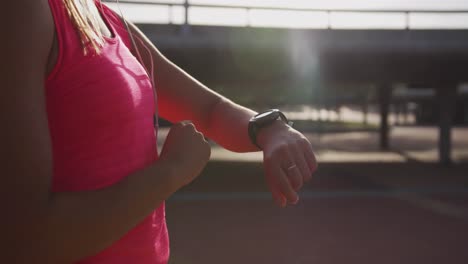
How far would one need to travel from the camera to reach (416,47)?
1260 cm

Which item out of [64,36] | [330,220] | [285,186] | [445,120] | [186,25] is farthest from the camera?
[445,120]

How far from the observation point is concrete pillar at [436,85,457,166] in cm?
1526

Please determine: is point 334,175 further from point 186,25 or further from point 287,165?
point 287,165

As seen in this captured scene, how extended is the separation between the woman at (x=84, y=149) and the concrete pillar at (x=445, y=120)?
15367 millimetres

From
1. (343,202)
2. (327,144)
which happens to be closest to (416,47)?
(343,202)

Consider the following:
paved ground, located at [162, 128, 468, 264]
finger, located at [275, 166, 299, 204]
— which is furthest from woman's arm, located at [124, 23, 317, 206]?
paved ground, located at [162, 128, 468, 264]

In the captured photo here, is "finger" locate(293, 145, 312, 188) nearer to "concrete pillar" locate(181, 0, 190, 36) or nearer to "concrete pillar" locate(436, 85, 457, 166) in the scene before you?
"concrete pillar" locate(181, 0, 190, 36)

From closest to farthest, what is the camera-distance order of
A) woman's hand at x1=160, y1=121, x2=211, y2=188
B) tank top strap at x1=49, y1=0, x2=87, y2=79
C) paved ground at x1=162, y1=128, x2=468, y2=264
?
tank top strap at x1=49, y1=0, x2=87, y2=79 → woman's hand at x1=160, y1=121, x2=211, y2=188 → paved ground at x1=162, y1=128, x2=468, y2=264

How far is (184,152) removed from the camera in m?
0.99

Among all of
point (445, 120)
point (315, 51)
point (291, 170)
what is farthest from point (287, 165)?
point (445, 120)

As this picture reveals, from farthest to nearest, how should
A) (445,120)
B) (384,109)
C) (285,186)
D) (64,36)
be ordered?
(384,109)
(445,120)
(285,186)
(64,36)

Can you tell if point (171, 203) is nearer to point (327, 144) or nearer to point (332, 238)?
point (332, 238)

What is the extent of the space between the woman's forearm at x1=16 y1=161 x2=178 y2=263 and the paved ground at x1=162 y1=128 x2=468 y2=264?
4523 millimetres

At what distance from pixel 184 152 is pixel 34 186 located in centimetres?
31
